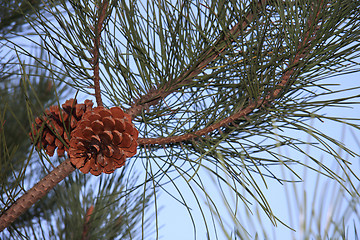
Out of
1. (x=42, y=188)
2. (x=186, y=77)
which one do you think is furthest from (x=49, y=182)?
(x=186, y=77)

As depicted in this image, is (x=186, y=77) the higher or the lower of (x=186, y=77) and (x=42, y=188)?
the higher

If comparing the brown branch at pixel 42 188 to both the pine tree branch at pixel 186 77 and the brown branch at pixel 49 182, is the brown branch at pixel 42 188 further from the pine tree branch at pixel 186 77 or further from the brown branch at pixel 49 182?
the pine tree branch at pixel 186 77

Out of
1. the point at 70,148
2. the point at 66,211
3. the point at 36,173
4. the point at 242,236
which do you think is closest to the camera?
the point at 242,236

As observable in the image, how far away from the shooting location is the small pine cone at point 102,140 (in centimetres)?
46

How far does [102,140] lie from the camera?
47cm

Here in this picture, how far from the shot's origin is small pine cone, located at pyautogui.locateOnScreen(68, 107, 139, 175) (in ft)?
1.50

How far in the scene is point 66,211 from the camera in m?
0.82

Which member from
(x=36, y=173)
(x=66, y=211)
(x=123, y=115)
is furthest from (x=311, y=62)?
(x=36, y=173)

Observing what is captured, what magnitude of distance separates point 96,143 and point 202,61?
18 centimetres

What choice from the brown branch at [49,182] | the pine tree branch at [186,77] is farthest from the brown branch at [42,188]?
the pine tree branch at [186,77]

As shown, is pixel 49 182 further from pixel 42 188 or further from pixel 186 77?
pixel 186 77

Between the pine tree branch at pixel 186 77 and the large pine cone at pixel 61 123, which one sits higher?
the pine tree branch at pixel 186 77

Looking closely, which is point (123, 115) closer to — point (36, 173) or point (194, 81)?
point (194, 81)

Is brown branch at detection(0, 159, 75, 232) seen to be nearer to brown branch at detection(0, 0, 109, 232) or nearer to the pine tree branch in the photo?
brown branch at detection(0, 0, 109, 232)
